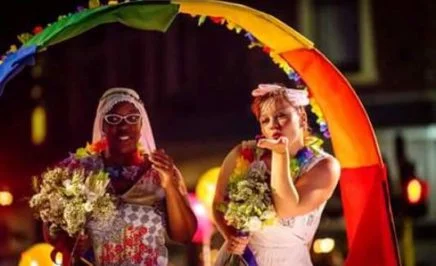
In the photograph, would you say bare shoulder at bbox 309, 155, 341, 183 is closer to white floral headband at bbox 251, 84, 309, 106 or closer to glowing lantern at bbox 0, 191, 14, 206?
white floral headband at bbox 251, 84, 309, 106

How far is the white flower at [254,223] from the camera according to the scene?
6.69m

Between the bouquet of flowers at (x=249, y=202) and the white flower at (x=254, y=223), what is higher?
the bouquet of flowers at (x=249, y=202)

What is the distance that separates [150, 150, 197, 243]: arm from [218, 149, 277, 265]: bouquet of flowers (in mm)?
199

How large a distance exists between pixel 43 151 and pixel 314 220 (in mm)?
11834

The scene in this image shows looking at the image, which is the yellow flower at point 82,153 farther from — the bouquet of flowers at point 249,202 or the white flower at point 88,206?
the bouquet of flowers at point 249,202

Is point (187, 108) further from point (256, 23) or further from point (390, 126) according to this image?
point (256, 23)

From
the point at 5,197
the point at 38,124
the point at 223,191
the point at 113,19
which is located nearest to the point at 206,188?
the point at 5,197

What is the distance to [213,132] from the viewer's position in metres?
18.5

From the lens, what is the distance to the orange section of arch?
712 centimetres

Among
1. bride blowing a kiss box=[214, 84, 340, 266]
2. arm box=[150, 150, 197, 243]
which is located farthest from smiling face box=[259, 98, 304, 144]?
arm box=[150, 150, 197, 243]

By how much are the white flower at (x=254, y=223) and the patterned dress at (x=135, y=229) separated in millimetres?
467

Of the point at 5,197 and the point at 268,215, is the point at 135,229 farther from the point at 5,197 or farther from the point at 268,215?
the point at 5,197

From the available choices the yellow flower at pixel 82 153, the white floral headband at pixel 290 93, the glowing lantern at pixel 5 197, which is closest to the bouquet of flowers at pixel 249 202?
the white floral headband at pixel 290 93

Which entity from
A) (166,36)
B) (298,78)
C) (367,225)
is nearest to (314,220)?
(367,225)
